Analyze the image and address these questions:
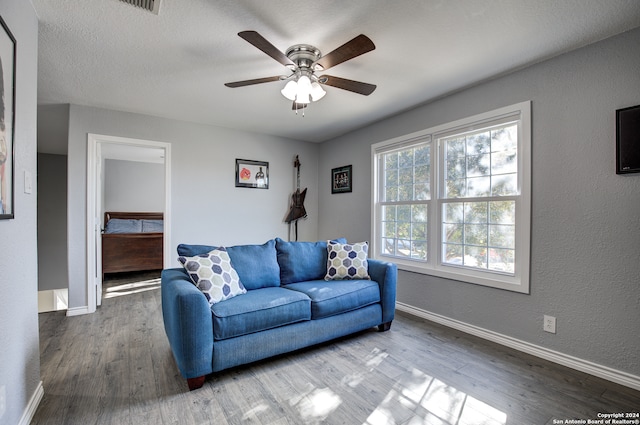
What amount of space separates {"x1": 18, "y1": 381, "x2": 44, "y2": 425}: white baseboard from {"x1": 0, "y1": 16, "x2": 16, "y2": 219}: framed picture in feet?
3.49

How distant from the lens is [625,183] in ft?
6.45

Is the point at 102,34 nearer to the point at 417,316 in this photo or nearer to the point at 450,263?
the point at 450,263

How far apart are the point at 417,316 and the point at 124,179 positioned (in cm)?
672

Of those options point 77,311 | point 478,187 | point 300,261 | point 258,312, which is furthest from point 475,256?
point 77,311

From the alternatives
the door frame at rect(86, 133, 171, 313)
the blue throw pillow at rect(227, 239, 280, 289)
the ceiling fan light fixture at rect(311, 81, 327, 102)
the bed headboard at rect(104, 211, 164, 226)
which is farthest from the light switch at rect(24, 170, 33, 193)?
the bed headboard at rect(104, 211, 164, 226)

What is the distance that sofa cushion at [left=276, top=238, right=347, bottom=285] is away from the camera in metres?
2.90

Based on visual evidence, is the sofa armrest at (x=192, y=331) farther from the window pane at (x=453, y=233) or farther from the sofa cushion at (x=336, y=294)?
the window pane at (x=453, y=233)

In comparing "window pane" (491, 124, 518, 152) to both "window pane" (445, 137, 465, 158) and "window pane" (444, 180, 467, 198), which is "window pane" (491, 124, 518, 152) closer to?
"window pane" (445, 137, 465, 158)

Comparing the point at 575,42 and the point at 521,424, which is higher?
the point at 575,42

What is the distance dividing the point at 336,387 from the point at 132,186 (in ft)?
21.9

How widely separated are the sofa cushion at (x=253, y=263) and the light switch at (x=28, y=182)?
102cm

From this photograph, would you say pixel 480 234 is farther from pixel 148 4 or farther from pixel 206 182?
pixel 206 182

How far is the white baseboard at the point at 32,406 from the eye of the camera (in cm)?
154

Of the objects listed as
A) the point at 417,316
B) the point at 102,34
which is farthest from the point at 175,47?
the point at 417,316
